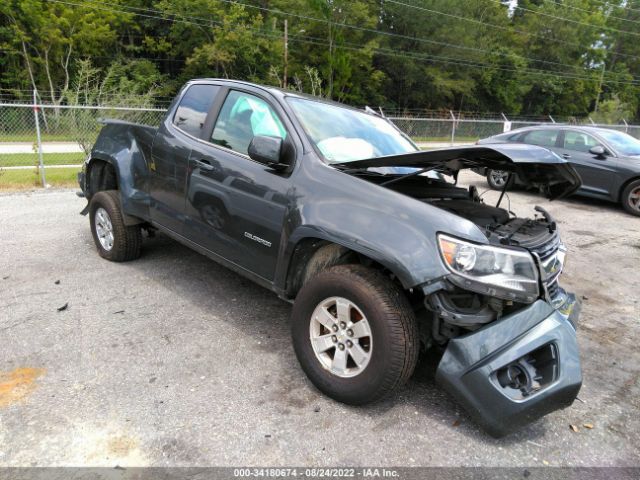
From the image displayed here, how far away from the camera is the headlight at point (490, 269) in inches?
95.0

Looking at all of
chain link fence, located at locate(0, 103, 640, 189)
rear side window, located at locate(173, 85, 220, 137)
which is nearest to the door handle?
rear side window, located at locate(173, 85, 220, 137)

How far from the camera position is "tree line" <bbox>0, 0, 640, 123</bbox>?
30422 mm

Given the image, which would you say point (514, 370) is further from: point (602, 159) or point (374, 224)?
point (602, 159)

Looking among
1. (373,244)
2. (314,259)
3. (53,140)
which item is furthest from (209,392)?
(53,140)

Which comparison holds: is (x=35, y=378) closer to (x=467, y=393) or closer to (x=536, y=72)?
(x=467, y=393)

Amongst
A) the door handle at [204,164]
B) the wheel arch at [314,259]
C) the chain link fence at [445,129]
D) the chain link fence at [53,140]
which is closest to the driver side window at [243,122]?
the door handle at [204,164]

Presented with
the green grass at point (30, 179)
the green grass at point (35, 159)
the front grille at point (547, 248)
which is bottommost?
the green grass at point (35, 159)

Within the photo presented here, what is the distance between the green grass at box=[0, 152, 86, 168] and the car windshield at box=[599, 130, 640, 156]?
12.5 meters

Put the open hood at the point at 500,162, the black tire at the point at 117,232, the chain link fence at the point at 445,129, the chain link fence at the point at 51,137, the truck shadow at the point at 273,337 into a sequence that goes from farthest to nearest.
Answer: the chain link fence at the point at 445,129 < the chain link fence at the point at 51,137 < the black tire at the point at 117,232 < the truck shadow at the point at 273,337 < the open hood at the point at 500,162

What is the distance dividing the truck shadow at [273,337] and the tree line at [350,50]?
31.1ft

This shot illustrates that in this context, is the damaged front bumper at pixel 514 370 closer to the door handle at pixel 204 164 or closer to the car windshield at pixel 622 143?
the door handle at pixel 204 164

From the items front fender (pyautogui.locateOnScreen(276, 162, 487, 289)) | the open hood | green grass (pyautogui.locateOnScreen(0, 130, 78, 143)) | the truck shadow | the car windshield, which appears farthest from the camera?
green grass (pyautogui.locateOnScreen(0, 130, 78, 143))

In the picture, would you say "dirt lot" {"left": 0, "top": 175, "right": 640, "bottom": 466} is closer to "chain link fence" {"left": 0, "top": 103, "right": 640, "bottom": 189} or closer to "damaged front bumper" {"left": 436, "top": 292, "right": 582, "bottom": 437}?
"damaged front bumper" {"left": 436, "top": 292, "right": 582, "bottom": 437}

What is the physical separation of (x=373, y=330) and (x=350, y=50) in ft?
136
